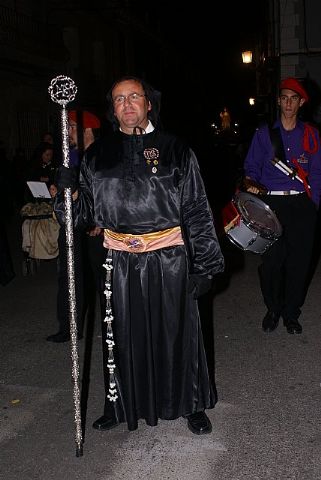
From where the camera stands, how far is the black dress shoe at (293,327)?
5.31m

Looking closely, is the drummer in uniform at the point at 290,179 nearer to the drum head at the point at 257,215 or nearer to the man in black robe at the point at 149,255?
the drum head at the point at 257,215

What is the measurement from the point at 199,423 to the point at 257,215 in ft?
5.84

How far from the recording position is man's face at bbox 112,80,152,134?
3.30 m

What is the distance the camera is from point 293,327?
Answer: 17.5 ft

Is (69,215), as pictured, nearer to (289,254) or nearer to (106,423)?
(106,423)

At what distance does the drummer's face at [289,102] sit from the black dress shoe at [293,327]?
1.80m

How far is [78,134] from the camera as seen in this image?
5.23 m

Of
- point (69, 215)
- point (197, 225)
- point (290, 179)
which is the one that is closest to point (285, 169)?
point (290, 179)

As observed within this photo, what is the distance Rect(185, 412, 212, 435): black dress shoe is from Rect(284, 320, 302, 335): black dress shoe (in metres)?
1.86

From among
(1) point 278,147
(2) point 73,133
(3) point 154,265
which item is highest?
(2) point 73,133

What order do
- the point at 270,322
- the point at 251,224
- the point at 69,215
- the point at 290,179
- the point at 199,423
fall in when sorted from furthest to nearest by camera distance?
the point at 270,322
the point at 290,179
the point at 251,224
the point at 199,423
the point at 69,215

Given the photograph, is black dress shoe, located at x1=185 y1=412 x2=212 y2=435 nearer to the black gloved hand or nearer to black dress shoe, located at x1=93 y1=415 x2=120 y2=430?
black dress shoe, located at x1=93 y1=415 x2=120 y2=430

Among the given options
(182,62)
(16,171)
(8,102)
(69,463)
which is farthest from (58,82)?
(182,62)

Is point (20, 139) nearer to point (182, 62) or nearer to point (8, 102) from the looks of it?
point (8, 102)
